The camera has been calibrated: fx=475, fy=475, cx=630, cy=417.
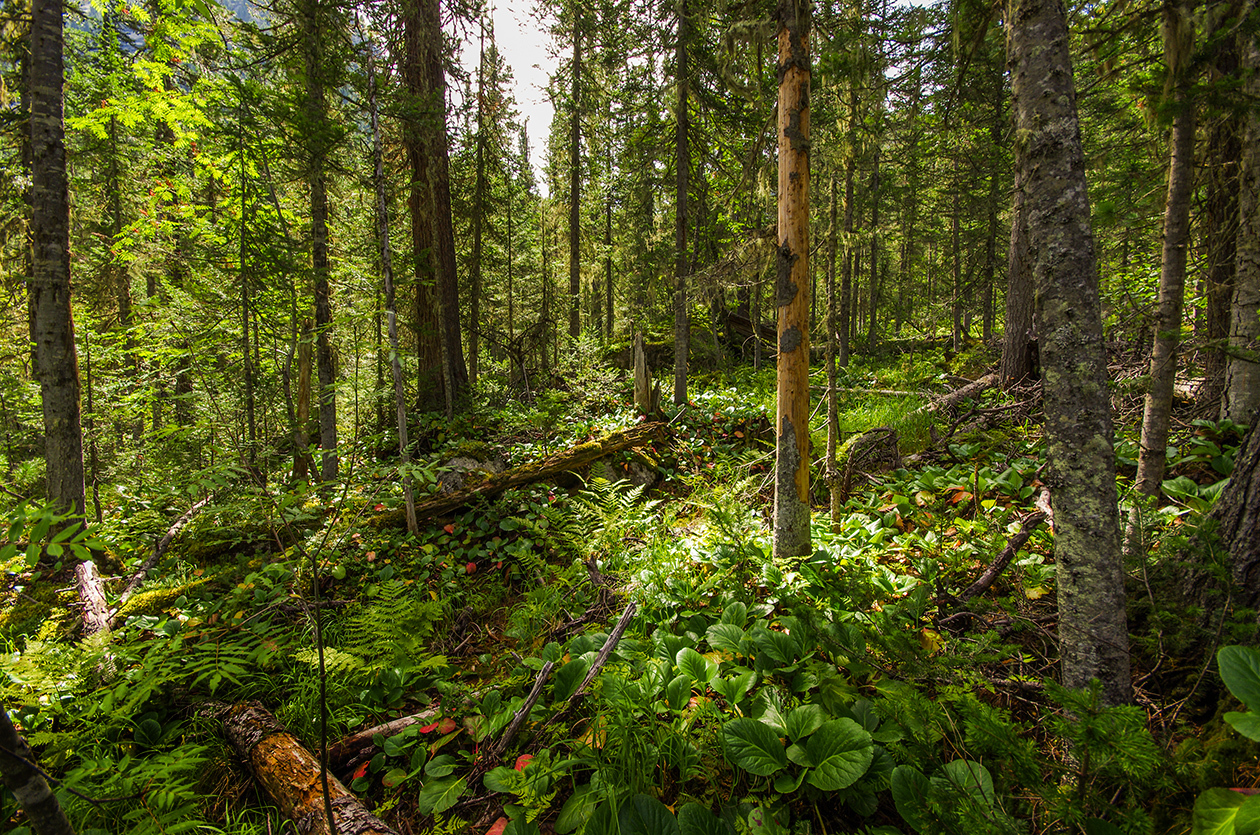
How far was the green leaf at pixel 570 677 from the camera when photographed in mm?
2479

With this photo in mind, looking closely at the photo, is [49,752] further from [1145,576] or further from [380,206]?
[1145,576]

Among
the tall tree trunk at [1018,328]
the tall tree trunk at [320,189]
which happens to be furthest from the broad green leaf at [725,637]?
the tall tree trunk at [1018,328]

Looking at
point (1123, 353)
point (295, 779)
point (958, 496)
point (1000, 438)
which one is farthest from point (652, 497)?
point (1123, 353)

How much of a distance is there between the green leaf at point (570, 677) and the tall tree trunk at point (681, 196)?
637 cm

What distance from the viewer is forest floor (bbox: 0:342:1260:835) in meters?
1.69

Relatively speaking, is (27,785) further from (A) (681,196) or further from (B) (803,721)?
(A) (681,196)

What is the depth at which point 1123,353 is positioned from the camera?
5.86 meters

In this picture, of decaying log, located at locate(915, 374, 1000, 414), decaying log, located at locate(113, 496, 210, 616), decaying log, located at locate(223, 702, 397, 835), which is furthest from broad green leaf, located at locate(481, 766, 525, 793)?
decaying log, located at locate(915, 374, 1000, 414)

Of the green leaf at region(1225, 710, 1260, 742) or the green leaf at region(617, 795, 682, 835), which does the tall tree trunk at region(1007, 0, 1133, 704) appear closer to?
the green leaf at region(1225, 710, 1260, 742)

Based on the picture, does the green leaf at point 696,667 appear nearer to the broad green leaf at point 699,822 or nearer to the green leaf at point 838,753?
the green leaf at point 838,753

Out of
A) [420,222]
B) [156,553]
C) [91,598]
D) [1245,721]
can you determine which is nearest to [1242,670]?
[1245,721]

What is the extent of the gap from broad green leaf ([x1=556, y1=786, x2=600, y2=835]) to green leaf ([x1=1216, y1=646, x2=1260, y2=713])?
6.51 ft

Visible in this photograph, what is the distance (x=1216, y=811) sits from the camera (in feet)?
3.70

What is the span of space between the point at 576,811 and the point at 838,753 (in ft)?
3.43
